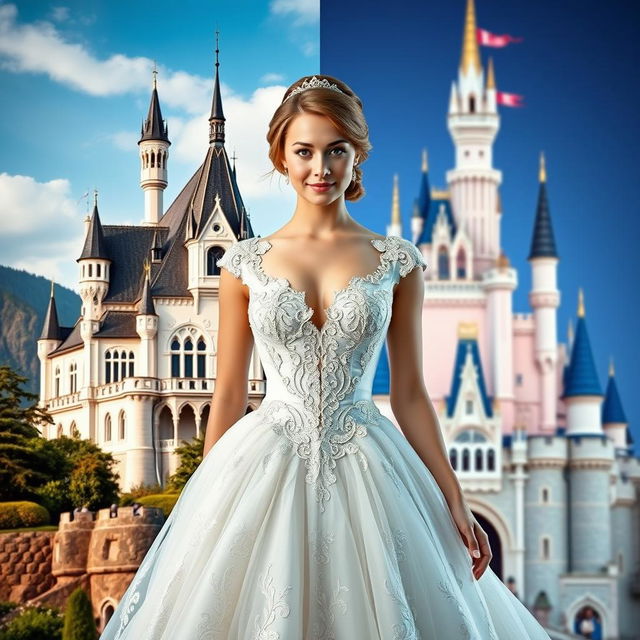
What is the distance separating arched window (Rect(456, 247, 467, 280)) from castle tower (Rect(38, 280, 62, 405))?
5722mm

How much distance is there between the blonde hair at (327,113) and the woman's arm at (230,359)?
15.1 inches

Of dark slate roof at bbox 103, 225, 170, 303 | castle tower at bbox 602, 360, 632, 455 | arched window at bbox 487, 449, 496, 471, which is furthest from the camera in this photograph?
arched window at bbox 487, 449, 496, 471

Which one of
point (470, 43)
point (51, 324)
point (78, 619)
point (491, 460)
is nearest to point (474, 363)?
point (491, 460)

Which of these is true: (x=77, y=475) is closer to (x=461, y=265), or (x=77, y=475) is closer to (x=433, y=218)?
(x=433, y=218)

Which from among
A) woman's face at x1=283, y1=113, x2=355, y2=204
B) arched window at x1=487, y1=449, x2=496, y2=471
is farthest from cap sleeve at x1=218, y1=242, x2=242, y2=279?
arched window at x1=487, y1=449, x2=496, y2=471

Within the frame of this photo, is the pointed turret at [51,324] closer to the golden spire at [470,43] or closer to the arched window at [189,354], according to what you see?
the arched window at [189,354]

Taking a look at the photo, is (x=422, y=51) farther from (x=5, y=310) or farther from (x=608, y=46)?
(x=5, y=310)

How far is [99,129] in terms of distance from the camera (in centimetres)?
712

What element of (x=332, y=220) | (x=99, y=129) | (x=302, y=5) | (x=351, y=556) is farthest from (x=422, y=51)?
(x=351, y=556)

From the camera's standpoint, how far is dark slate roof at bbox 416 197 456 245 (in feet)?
38.2

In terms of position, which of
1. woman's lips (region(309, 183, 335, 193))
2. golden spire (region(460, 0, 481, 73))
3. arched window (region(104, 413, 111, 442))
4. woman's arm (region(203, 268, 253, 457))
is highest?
golden spire (region(460, 0, 481, 73))

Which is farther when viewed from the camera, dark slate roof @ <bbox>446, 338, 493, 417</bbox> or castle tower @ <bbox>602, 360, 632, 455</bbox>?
dark slate roof @ <bbox>446, 338, 493, 417</bbox>

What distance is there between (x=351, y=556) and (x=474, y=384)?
9.36 metres

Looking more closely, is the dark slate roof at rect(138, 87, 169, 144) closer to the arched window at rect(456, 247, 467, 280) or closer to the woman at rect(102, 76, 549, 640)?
the woman at rect(102, 76, 549, 640)
